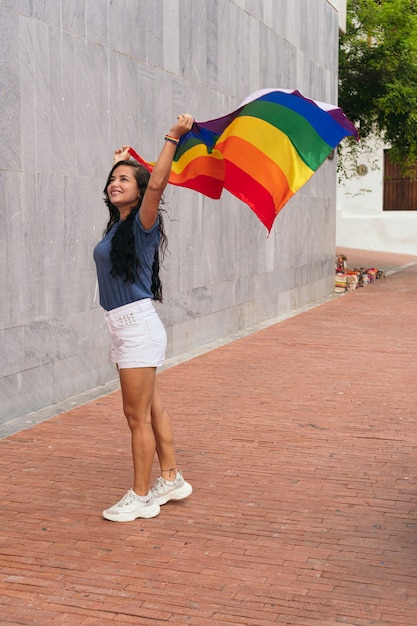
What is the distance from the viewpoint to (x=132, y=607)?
3.94m

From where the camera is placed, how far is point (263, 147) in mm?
5434

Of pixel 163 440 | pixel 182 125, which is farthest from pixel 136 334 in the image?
pixel 182 125

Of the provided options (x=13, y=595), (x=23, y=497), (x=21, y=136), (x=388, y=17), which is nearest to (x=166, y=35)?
(x=21, y=136)

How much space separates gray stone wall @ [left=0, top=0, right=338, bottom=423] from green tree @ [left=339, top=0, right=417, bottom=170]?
802 centimetres

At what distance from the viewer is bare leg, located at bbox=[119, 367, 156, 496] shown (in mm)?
4914

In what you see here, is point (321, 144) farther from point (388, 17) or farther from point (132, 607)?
point (388, 17)

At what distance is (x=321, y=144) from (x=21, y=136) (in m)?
2.90

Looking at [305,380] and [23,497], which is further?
[305,380]

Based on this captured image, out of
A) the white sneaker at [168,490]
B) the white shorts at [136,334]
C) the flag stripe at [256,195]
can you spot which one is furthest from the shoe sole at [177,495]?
the flag stripe at [256,195]

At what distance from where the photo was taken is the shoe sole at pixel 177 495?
17.3 ft

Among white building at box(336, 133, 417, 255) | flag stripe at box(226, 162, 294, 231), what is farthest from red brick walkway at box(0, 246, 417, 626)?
white building at box(336, 133, 417, 255)

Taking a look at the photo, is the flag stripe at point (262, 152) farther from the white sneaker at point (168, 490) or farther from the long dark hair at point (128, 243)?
the white sneaker at point (168, 490)

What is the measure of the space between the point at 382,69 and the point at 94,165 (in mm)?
14711

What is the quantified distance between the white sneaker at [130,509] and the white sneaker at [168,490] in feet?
0.48
